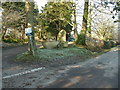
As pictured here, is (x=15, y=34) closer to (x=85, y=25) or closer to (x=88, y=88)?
(x=85, y=25)

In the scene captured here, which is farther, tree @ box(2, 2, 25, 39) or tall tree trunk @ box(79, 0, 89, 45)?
tree @ box(2, 2, 25, 39)

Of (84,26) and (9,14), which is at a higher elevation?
(9,14)

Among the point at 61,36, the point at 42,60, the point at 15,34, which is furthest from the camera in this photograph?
the point at 15,34

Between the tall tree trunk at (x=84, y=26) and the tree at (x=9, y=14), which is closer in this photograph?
the tall tree trunk at (x=84, y=26)

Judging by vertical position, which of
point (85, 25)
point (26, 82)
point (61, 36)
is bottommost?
point (26, 82)

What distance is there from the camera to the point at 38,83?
4.17 metres

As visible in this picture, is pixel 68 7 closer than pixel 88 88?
No

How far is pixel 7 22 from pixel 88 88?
14731 mm

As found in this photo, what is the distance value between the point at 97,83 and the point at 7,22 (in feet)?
48.0

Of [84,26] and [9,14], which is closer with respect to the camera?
[84,26]

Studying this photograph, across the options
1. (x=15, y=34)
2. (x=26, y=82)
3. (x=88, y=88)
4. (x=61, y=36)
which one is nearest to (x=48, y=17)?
(x=61, y=36)

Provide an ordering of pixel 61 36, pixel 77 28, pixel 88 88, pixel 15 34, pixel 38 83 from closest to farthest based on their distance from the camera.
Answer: pixel 88 88 < pixel 38 83 < pixel 77 28 < pixel 61 36 < pixel 15 34

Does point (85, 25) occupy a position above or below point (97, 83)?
above

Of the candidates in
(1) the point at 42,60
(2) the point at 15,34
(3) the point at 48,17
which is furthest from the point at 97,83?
(2) the point at 15,34
